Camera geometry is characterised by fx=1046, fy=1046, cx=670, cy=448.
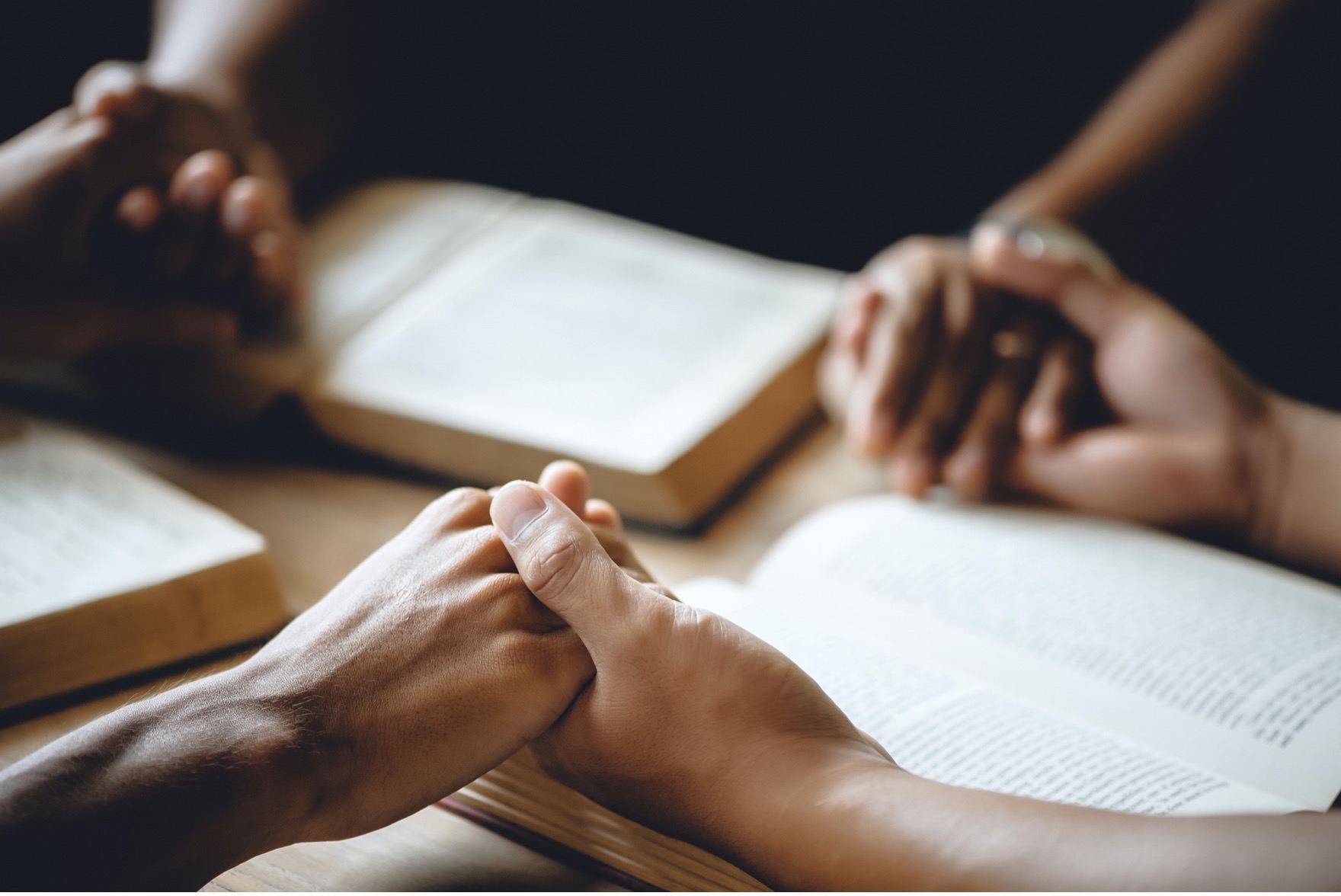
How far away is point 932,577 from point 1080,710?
0.54ft

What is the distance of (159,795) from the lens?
51 cm

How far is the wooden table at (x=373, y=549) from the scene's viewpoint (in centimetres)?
58

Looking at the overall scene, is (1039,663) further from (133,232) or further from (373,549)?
(133,232)

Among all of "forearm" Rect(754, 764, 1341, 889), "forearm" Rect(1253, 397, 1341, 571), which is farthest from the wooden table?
"forearm" Rect(1253, 397, 1341, 571)

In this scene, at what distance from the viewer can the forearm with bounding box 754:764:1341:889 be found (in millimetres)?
485

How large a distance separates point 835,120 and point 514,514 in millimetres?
1226

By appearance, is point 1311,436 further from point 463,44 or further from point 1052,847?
point 463,44

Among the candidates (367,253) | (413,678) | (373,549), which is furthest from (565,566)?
(367,253)

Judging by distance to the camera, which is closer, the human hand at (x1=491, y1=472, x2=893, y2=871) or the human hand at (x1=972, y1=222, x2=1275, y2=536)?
the human hand at (x1=491, y1=472, x2=893, y2=871)

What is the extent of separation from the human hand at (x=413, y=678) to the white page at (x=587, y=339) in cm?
28

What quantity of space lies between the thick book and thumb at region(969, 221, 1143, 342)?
74 cm

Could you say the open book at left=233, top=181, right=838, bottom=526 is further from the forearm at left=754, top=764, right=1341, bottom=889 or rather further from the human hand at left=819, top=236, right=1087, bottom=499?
the forearm at left=754, top=764, right=1341, bottom=889

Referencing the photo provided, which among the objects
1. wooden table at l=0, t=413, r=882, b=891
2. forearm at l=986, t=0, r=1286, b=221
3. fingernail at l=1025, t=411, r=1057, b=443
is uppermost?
forearm at l=986, t=0, r=1286, b=221

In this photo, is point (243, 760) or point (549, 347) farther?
point (549, 347)
